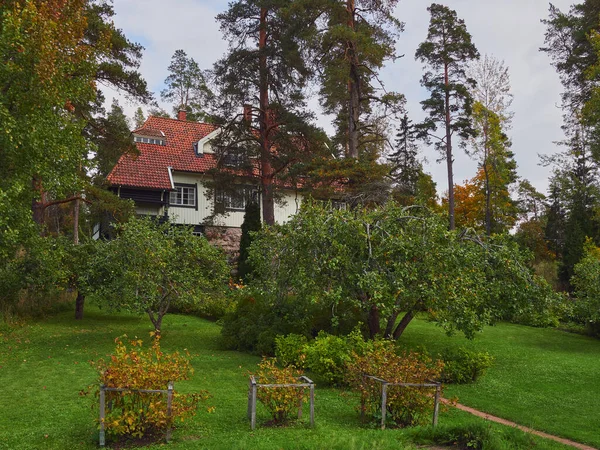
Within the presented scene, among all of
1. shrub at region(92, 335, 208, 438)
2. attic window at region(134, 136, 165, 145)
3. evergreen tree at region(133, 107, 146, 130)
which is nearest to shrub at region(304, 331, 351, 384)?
shrub at region(92, 335, 208, 438)

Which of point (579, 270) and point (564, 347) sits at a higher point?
point (579, 270)

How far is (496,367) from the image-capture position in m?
14.2

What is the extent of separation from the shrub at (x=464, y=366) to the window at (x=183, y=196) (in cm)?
2100

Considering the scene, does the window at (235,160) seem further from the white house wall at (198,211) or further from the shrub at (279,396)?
the shrub at (279,396)

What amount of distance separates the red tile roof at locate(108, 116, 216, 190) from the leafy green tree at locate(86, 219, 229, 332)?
1235 centimetres

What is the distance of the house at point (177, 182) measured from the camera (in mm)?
28938

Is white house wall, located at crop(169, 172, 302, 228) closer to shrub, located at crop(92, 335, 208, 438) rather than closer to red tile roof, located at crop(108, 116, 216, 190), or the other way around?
red tile roof, located at crop(108, 116, 216, 190)

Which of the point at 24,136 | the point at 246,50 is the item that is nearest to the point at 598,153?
the point at 246,50

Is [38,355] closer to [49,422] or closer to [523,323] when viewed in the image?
[49,422]

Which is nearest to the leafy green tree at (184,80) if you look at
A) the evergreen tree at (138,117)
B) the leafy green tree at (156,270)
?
the evergreen tree at (138,117)

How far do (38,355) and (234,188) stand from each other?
12.9 meters

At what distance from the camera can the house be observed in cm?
2894

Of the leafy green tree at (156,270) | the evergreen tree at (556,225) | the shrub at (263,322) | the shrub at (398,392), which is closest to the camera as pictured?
the shrub at (398,392)

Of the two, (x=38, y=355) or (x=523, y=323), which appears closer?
(x=38, y=355)
